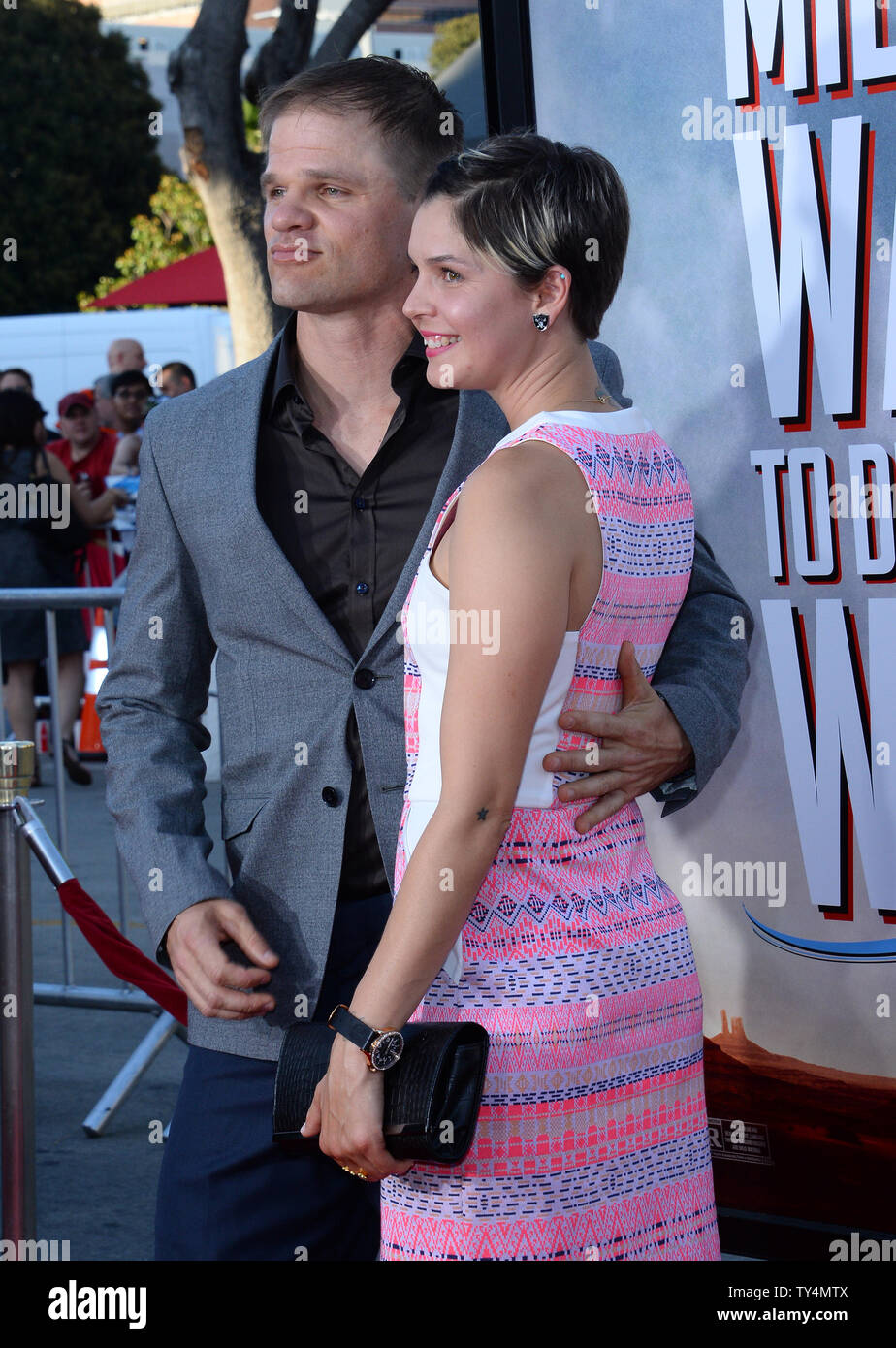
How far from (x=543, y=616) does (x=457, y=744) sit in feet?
0.57

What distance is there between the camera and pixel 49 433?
10375 mm

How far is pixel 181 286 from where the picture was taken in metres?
13.5

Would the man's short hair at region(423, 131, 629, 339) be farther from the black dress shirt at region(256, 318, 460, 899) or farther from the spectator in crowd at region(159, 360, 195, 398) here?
the spectator in crowd at region(159, 360, 195, 398)

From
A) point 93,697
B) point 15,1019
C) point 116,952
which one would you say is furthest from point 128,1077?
point 93,697

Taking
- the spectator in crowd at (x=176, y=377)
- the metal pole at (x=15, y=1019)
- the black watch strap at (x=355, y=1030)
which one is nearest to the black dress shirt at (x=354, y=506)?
the black watch strap at (x=355, y=1030)

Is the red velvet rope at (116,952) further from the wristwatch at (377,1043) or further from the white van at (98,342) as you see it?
the white van at (98,342)

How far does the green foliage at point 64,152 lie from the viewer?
33062 millimetres

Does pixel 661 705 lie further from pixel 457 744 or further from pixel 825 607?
pixel 825 607

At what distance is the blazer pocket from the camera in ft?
7.76

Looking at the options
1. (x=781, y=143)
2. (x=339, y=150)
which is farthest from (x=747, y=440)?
(x=339, y=150)

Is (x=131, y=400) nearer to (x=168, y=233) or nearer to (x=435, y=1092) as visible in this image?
(x=435, y=1092)

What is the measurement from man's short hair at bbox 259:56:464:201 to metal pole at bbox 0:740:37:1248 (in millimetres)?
1382

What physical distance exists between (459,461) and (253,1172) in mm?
1138
